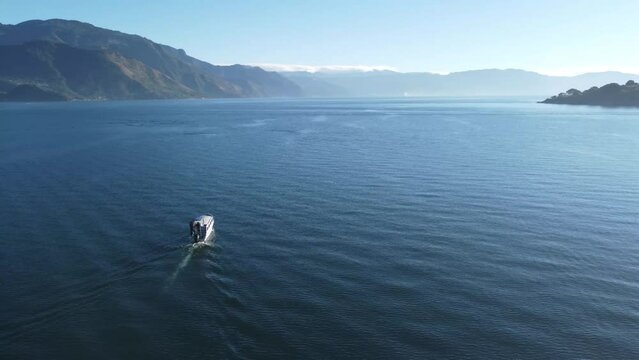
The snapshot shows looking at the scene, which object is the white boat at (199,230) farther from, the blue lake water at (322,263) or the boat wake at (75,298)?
the boat wake at (75,298)

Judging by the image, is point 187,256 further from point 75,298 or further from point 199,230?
point 75,298

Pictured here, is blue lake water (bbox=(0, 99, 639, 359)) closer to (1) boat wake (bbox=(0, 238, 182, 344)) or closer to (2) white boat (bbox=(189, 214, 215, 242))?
(1) boat wake (bbox=(0, 238, 182, 344))

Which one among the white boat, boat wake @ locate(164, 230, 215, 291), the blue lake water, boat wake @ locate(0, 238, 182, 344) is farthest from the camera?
the white boat

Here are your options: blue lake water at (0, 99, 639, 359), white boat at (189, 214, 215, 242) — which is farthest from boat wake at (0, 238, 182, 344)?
white boat at (189, 214, 215, 242)

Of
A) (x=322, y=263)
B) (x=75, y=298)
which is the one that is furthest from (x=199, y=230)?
(x=75, y=298)

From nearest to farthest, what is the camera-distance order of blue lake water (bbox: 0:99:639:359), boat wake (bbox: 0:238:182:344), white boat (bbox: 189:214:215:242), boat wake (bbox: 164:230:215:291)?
blue lake water (bbox: 0:99:639:359)
boat wake (bbox: 0:238:182:344)
boat wake (bbox: 164:230:215:291)
white boat (bbox: 189:214:215:242)

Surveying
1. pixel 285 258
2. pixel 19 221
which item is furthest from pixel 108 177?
pixel 285 258

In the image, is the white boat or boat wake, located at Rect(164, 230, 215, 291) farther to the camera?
the white boat

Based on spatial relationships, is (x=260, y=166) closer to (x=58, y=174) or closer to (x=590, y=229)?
(x=58, y=174)
